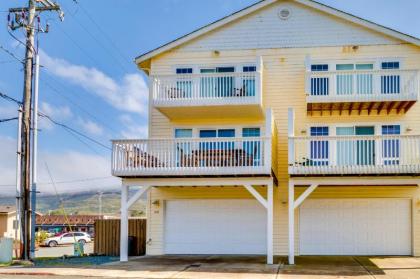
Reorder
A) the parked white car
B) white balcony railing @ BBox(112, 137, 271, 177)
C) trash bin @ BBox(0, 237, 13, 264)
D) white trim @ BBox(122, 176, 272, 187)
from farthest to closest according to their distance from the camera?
the parked white car, trash bin @ BBox(0, 237, 13, 264), white trim @ BBox(122, 176, 272, 187), white balcony railing @ BBox(112, 137, 271, 177)

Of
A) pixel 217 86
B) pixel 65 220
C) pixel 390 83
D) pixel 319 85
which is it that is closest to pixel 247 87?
pixel 217 86

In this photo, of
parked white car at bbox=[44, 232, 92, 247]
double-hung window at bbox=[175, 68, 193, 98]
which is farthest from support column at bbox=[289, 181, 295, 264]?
parked white car at bbox=[44, 232, 92, 247]

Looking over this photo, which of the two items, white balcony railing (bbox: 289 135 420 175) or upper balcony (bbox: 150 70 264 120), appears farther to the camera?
upper balcony (bbox: 150 70 264 120)

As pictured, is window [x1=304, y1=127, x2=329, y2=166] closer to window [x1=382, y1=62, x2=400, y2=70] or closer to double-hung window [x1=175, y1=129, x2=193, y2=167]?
window [x1=382, y1=62, x2=400, y2=70]

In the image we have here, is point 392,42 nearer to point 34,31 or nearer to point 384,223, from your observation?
point 384,223

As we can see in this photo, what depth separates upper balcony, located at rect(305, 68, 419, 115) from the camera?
66.8 ft

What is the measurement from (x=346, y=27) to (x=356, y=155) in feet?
20.9

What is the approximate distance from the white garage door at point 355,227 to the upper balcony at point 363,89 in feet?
11.6

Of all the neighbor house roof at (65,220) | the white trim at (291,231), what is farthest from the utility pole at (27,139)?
the neighbor house roof at (65,220)

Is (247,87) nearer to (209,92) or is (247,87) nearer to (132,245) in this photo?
(209,92)

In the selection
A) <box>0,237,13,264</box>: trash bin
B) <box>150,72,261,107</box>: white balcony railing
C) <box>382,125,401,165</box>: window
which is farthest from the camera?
<box>150,72,261,107</box>: white balcony railing

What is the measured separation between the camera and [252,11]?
23047 millimetres

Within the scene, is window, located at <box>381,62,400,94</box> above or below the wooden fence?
above

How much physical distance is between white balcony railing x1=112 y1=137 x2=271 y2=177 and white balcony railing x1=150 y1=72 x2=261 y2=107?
2040 mm
